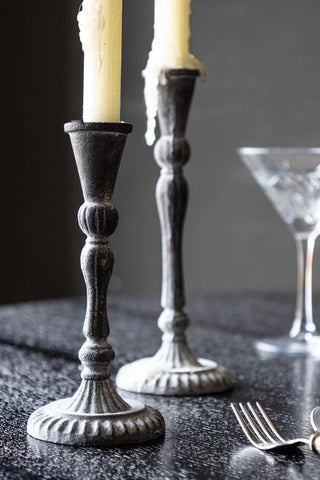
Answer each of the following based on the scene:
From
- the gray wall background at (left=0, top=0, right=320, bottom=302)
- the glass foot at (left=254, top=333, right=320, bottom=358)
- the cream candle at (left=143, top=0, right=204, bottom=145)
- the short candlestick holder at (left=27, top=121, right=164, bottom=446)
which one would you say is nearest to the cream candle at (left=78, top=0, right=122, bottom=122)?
the short candlestick holder at (left=27, top=121, right=164, bottom=446)

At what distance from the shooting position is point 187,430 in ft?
1.69

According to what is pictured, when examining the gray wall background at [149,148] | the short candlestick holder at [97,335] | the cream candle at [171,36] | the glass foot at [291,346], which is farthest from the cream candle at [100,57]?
the gray wall background at [149,148]

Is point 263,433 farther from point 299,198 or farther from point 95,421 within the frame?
point 299,198

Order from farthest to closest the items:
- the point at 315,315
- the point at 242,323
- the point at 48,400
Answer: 1. the point at 315,315
2. the point at 242,323
3. the point at 48,400

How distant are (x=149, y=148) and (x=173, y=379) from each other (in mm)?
1458

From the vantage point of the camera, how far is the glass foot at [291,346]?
797mm

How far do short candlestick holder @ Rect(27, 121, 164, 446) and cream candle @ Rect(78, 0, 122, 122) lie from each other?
0.01m

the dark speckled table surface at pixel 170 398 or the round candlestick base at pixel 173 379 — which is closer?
the dark speckled table surface at pixel 170 398

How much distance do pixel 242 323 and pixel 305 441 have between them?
1.63 feet

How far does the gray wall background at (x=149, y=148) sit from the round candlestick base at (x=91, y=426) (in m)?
1.46

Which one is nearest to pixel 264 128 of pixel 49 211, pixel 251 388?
pixel 49 211

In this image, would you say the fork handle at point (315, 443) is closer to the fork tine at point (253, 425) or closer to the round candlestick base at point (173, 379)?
the fork tine at point (253, 425)

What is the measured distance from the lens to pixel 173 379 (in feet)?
2.03

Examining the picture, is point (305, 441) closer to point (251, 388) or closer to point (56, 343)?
point (251, 388)
